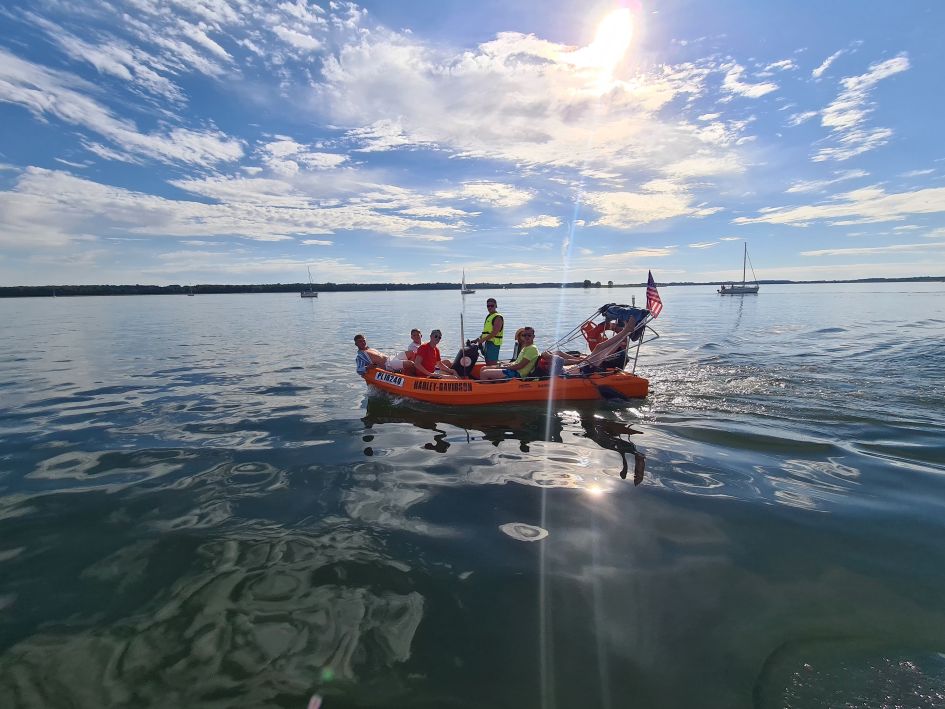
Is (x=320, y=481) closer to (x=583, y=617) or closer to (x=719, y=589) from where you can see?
(x=583, y=617)

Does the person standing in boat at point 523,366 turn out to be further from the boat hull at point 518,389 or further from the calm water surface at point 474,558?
the calm water surface at point 474,558

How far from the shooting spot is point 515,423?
10.3 meters

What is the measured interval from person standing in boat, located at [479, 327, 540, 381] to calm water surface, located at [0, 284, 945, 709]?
1752mm

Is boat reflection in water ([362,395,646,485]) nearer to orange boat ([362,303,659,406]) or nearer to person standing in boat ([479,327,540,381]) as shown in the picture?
orange boat ([362,303,659,406])

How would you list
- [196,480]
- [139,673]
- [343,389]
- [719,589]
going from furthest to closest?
[343,389] < [196,480] < [719,589] < [139,673]

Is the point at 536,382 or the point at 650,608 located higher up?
the point at 536,382

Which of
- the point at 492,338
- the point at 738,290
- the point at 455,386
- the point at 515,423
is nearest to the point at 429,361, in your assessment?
the point at 455,386

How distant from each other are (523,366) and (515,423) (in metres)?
1.90

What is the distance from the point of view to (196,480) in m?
6.79

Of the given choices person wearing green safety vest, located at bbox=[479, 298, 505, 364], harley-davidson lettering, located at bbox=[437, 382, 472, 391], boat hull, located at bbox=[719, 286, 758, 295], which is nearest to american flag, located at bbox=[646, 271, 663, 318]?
person wearing green safety vest, located at bbox=[479, 298, 505, 364]

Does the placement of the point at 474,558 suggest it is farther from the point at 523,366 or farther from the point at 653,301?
the point at 653,301

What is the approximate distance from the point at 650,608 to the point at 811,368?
13.5m

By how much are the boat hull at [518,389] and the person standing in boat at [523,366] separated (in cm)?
36

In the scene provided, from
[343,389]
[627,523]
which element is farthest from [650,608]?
[343,389]
